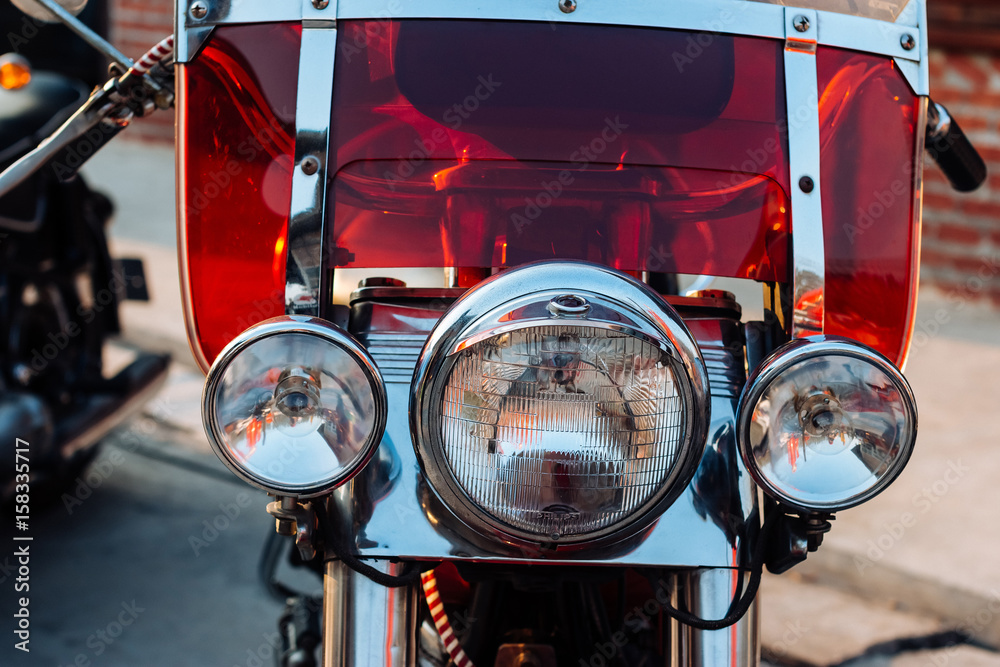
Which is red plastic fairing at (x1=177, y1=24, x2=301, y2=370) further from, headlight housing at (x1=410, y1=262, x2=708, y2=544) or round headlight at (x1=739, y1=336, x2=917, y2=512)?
round headlight at (x1=739, y1=336, x2=917, y2=512)

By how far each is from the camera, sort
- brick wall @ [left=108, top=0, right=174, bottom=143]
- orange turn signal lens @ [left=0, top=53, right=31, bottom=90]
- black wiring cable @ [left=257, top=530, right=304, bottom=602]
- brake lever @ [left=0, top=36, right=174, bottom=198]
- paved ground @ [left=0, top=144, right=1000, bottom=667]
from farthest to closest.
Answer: brick wall @ [left=108, top=0, right=174, bottom=143]
paved ground @ [left=0, top=144, right=1000, bottom=667]
black wiring cable @ [left=257, top=530, right=304, bottom=602]
orange turn signal lens @ [left=0, top=53, right=31, bottom=90]
brake lever @ [left=0, top=36, right=174, bottom=198]

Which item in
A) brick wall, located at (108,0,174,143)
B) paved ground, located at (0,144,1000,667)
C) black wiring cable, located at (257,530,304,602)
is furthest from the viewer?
brick wall, located at (108,0,174,143)

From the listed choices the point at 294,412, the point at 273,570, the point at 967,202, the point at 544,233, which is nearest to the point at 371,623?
the point at 294,412

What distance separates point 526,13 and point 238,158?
466 mm

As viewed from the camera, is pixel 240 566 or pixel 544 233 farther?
pixel 240 566

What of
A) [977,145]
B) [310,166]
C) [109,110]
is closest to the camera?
[310,166]

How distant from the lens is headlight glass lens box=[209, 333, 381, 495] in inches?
43.8

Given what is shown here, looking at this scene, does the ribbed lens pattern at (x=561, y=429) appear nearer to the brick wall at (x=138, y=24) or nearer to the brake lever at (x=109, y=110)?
the brake lever at (x=109, y=110)

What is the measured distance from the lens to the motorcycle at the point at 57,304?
2.74 metres

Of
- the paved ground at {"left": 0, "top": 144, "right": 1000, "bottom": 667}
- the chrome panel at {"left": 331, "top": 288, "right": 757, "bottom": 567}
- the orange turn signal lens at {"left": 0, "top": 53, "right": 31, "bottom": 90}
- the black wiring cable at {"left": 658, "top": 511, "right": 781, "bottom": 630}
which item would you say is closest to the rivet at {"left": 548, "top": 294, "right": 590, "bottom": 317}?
the chrome panel at {"left": 331, "top": 288, "right": 757, "bottom": 567}

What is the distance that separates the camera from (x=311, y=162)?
135 cm

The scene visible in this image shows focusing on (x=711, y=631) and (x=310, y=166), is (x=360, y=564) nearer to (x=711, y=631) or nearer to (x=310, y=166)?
(x=711, y=631)

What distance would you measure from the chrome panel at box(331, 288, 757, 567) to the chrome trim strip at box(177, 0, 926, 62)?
549 mm

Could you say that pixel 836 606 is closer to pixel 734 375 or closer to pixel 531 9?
pixel 734 375
